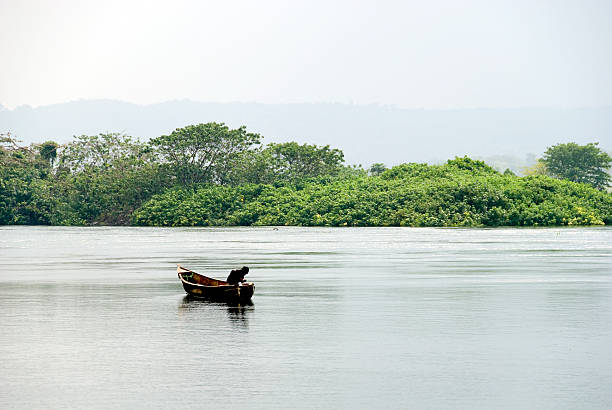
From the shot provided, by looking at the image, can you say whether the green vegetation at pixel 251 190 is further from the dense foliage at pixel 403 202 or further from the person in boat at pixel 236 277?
the person in boat at pixel 236 277

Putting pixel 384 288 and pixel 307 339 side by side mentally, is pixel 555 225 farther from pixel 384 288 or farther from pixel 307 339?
pixel 307 339

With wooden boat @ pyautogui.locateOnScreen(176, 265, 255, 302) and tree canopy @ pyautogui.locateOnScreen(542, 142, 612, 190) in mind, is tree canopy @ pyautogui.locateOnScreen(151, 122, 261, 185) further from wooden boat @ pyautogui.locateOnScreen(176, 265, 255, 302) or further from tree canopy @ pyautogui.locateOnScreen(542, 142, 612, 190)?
wooden boat @ pyautogui.locateOnScreen(176, 265, 255, 302)

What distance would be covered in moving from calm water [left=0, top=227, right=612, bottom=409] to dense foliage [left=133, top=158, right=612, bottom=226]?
132ft

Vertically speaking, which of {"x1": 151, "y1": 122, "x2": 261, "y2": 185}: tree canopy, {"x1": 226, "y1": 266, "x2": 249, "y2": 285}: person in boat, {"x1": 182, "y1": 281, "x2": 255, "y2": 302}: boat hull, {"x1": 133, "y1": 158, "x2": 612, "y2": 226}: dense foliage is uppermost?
{"x1": 151, "y1": 122, "x2": 261, "y2": 185}: tree canopy

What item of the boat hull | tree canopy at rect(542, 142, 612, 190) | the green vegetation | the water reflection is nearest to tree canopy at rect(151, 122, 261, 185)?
the green vegetation

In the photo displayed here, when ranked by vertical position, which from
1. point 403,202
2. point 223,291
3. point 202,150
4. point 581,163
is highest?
point 581,163

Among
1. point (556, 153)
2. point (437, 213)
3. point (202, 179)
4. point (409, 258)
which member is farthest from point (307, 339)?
point (556, 153)

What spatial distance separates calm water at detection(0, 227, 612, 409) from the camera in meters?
10.2

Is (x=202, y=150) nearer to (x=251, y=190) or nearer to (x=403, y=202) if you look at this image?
(x=251, y=190)

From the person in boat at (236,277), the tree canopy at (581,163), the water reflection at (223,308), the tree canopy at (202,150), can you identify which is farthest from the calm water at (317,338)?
the tree canopy at (581,163)

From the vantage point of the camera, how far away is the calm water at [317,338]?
1023 cm

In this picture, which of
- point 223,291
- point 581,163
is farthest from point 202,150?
point 223,291

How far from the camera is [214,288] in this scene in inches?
775

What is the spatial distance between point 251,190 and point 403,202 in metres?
13.6
